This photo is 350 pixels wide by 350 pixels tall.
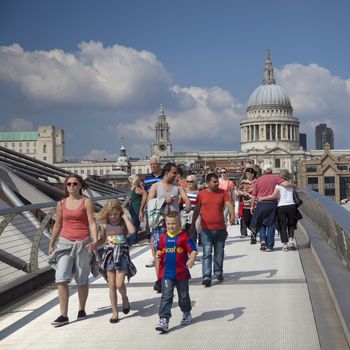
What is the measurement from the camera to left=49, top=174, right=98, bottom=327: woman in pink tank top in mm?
6293

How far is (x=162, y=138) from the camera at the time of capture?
578 feet

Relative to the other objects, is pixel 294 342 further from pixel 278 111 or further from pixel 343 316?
pixel 278 111

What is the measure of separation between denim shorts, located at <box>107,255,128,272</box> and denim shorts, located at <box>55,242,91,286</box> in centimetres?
22

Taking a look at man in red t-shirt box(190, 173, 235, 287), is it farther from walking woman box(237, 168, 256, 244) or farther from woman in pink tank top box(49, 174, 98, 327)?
walking woman box(237, 168, 256, 244)

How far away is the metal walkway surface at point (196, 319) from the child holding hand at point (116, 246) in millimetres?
340

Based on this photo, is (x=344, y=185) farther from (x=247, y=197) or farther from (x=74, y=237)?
(x=74, y=237)

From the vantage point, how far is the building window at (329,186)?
10312 centimetres

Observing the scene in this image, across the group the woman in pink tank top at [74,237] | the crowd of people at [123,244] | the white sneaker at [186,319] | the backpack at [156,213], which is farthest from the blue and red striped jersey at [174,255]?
the backpack at [156,213]

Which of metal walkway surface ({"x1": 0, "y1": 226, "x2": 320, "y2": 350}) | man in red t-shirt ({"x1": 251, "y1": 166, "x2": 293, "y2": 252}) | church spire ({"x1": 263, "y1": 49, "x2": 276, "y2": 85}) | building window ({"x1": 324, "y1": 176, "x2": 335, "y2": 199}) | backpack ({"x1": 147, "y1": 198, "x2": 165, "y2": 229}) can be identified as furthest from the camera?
church spire ({"x1": 263, "y1": 49, "x2": 276, "y2": 85})

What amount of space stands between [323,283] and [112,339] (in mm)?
2926

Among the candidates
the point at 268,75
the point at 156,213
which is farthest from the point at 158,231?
the point at 268,75

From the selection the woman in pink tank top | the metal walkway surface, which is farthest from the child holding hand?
the metal walkway surface

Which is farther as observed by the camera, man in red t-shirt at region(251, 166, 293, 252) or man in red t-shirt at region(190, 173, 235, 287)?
man in red t-shirt at region(251, 166, 293, 252)

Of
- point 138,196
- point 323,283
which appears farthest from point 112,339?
point 138,196
